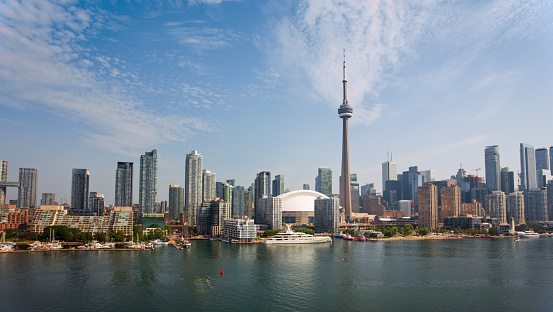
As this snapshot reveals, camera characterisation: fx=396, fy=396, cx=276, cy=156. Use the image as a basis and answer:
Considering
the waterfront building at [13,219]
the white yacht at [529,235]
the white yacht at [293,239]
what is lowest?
→ the white yacht at [529,235]

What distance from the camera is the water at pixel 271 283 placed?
4522 cm

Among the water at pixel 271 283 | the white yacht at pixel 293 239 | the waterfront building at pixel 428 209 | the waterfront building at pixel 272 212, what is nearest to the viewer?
the water at pixel 271 283

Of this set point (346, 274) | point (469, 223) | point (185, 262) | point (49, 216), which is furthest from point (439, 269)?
point (469, 223)

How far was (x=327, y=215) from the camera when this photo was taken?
17750cm

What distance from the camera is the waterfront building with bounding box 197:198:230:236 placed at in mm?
159500

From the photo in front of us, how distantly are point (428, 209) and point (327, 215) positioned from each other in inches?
2153

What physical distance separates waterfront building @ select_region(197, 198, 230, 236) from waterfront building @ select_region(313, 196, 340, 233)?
143 ft

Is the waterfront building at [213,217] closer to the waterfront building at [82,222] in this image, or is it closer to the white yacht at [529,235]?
the waterfront building at [82,222]

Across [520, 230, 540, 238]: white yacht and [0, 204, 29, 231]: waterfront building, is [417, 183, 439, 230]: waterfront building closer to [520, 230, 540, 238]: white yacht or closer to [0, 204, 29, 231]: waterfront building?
[520, 230, 540, 238]: white yacht

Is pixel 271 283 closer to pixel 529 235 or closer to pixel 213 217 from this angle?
pixel 213 217

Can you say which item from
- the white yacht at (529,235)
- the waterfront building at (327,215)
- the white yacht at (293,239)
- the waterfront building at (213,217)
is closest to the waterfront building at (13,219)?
the waterfront building at (213,217)

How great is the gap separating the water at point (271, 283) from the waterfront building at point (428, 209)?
367 ft

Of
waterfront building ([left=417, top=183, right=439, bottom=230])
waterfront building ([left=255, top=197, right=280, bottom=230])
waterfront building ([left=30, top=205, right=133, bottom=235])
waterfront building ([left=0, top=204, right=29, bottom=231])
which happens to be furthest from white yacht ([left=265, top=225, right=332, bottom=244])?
waterfront building ([left=0, top=204, right=29, bottom=231])

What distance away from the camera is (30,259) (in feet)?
254
